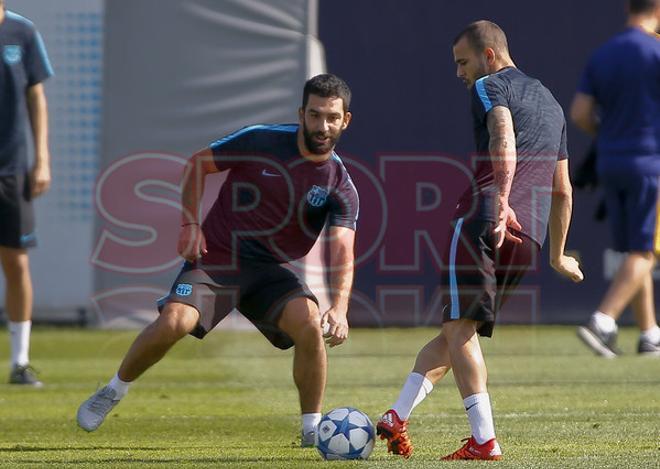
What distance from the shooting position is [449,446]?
6.33 meters

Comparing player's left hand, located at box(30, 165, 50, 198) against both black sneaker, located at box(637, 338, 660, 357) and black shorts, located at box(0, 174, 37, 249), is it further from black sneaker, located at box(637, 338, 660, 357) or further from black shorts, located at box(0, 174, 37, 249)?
black sneaker, located at box(637, 338, 660, 357)

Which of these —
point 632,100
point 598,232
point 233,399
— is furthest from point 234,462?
point 598,232

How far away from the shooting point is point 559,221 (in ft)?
20.2

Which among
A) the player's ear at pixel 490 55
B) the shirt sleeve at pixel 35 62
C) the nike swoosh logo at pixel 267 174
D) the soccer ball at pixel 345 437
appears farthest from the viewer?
the shirt sleeve at pixel 35 62

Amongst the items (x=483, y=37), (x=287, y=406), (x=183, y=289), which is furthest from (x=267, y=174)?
(x=287, y=406)

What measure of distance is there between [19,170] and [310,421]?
350cm

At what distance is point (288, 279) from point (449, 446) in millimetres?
1019

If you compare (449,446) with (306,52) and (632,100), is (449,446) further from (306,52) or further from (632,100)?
(306,52)

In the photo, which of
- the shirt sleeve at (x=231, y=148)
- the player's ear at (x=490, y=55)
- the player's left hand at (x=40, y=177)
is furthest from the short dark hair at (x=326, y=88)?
the player's left hand at (x=40, y=177)

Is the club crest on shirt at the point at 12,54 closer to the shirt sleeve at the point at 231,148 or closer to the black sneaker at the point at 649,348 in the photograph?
the shirt sleeve at the point at 231,148

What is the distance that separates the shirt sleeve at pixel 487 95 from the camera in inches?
225

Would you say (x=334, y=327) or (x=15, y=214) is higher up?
(x=334, y=327)

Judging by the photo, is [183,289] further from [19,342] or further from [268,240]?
[19,342]

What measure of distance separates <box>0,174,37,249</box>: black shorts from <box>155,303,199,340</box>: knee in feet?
9.67
